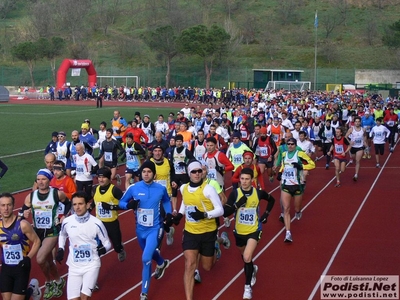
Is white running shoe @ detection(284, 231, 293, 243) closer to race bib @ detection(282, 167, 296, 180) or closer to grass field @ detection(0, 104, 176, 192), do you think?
race bib @ detection(282, 167, 296, 180)

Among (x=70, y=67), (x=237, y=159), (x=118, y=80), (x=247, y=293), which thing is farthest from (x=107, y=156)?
(x=118, y=80)

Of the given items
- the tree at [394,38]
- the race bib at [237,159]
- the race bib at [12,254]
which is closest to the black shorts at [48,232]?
the race bib at [12,254]

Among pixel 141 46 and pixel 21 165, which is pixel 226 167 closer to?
pixel 21 165

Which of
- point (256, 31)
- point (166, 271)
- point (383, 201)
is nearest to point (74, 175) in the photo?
point (166, 271)

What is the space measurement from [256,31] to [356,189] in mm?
75363

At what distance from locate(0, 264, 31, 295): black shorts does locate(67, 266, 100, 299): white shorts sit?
1.78ft

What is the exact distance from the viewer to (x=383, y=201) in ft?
48.9

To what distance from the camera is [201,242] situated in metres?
8.01

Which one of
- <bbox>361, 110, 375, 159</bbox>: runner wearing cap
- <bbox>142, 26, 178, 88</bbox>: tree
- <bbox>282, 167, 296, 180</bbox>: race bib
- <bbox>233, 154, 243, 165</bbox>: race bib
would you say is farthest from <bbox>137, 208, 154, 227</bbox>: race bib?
<bbox>142, 26, 178, 88</bbox>: tree

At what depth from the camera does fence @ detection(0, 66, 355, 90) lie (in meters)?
67.7

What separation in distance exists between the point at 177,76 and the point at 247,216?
62.9 meters

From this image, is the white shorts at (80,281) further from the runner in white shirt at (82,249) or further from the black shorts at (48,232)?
the black shorts at (48,232)

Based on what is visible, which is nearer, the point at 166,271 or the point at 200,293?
the point at 200,293

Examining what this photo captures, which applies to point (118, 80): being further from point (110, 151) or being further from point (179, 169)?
point (179, 169)
